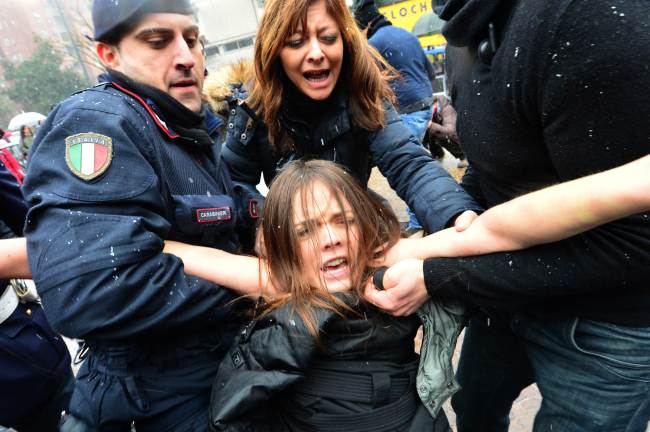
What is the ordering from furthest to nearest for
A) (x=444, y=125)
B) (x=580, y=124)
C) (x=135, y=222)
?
(x=444, y=125) → (x=135, y=222) → (x=580, y=124)

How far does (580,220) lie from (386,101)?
1431 millimetres

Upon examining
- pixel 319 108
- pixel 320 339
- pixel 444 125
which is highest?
pixel 319 108

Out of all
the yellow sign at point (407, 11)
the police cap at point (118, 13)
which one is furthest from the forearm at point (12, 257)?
the yellow sign at point (407, 11)

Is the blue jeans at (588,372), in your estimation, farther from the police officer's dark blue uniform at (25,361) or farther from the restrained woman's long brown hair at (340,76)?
the police officer's dark blue uniform at (25,361)

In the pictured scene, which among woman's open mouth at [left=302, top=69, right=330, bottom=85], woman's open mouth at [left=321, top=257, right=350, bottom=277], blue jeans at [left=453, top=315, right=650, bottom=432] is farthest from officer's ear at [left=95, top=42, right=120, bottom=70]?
blue jeans at [left=453, top=315, right=650, bottom=432]

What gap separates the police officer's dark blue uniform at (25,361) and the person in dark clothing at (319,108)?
3.24 ft

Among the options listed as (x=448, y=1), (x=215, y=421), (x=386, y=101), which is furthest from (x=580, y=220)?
(x=386, y=101)

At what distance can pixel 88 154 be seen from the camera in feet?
3.65

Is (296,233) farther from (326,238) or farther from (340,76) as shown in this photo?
(340,76)

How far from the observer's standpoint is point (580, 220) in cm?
92

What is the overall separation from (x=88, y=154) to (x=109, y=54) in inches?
19.1

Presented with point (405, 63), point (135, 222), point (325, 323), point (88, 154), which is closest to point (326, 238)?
point (325, 323)

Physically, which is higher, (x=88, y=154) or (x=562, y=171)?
(x=88, y=154)

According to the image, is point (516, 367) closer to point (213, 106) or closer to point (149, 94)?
point (149, 94)
